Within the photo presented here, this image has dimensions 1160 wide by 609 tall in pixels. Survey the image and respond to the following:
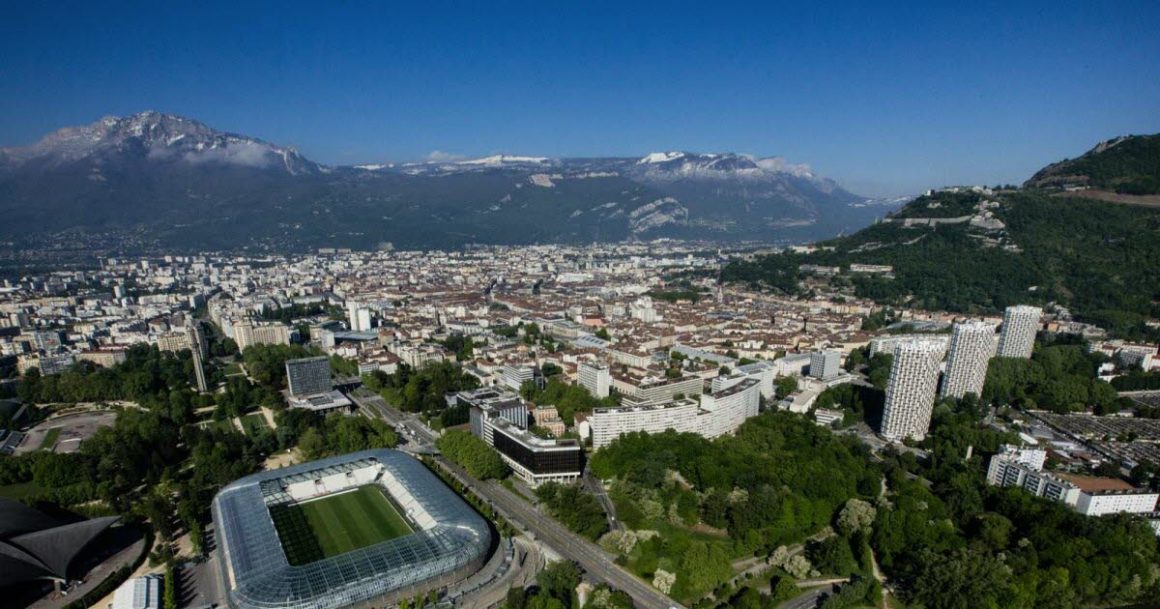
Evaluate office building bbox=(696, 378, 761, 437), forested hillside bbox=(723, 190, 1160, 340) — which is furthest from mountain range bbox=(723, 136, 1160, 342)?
office building bbox=(696, 378, 761, 437)

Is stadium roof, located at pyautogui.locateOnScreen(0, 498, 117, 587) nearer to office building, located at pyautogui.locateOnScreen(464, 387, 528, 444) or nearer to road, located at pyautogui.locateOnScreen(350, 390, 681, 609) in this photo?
road, located at pyautogui.locateOnScreen(350, 390, 681, 609)

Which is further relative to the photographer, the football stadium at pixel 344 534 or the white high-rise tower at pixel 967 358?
the white high-rise tower at pixel 967 358

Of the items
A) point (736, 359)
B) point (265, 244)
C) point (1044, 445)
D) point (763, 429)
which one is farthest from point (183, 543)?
point (265, 244)

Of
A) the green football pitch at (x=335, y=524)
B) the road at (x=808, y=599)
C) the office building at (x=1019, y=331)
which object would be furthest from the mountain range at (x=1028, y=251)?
the green football pitch at (x=335, y=524)

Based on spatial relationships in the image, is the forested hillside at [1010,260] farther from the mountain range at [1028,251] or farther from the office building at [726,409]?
the office building at [726,409]

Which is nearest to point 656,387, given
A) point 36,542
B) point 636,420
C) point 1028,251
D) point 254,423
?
point 636,420

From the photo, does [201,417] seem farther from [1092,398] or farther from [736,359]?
[1092,398]

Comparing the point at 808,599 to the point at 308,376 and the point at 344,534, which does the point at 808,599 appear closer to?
the point at 344,534
